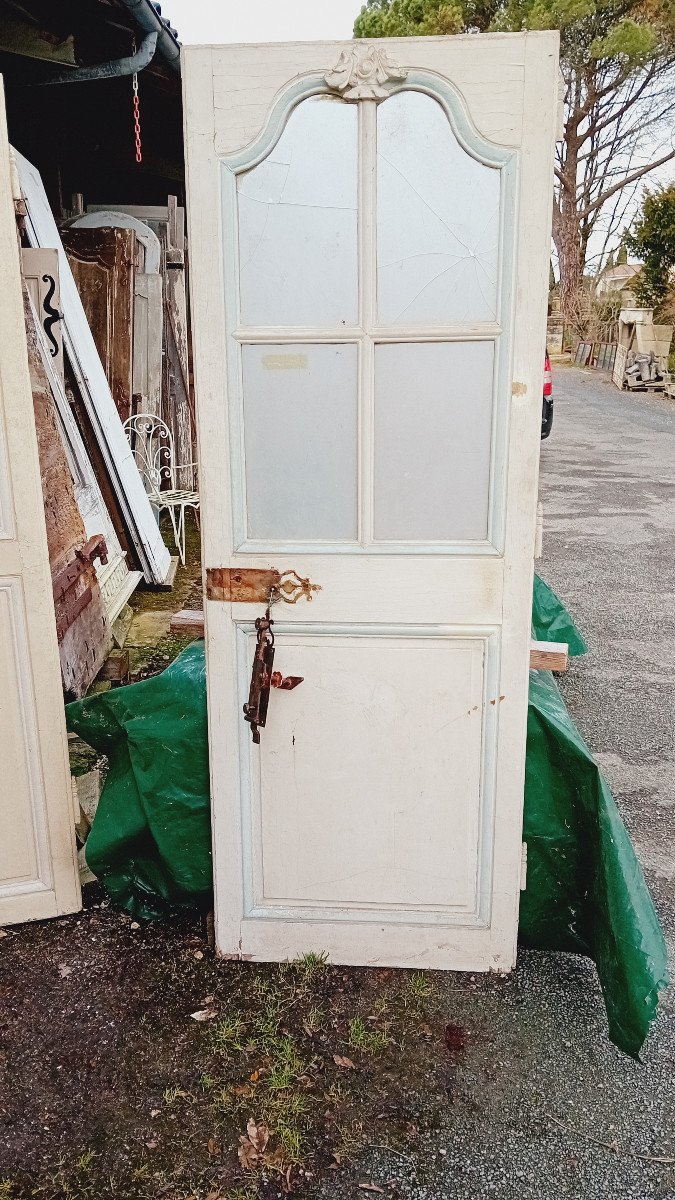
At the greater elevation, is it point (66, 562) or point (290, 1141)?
point (66, 562)

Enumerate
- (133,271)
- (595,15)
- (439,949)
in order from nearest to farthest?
1. (439,949)
2. (133,271)
3. (595,15)

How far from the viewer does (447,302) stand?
6.58ft

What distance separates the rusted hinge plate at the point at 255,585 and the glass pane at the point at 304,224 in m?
0.58

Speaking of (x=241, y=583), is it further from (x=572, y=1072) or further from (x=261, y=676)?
(x=572, y=1072)

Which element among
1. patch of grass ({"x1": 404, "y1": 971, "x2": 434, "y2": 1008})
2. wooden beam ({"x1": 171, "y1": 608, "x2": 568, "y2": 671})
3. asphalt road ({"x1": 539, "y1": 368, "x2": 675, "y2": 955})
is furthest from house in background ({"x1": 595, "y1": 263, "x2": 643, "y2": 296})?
patch of grass ({"x1": 404, "y1": 971, "x2": 434, "y2": 1008})

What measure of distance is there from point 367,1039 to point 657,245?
21.4m

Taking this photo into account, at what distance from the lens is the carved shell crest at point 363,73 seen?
6.15ft

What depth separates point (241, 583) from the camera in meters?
2.19

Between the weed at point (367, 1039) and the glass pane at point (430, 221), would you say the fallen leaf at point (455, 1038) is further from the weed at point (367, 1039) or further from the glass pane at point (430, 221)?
the glass pane at point (430, 221)

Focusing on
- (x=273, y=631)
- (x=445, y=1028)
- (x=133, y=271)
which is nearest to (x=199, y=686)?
(x=273, y=631)

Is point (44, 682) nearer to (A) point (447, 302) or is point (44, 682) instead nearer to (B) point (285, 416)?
(B) point (285, 416)

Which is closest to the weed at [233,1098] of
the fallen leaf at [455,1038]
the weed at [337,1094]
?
the weed at [337,1094]

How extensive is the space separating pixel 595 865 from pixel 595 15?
2634 centimetres

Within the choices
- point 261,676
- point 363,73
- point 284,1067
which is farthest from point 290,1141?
point 363,73
